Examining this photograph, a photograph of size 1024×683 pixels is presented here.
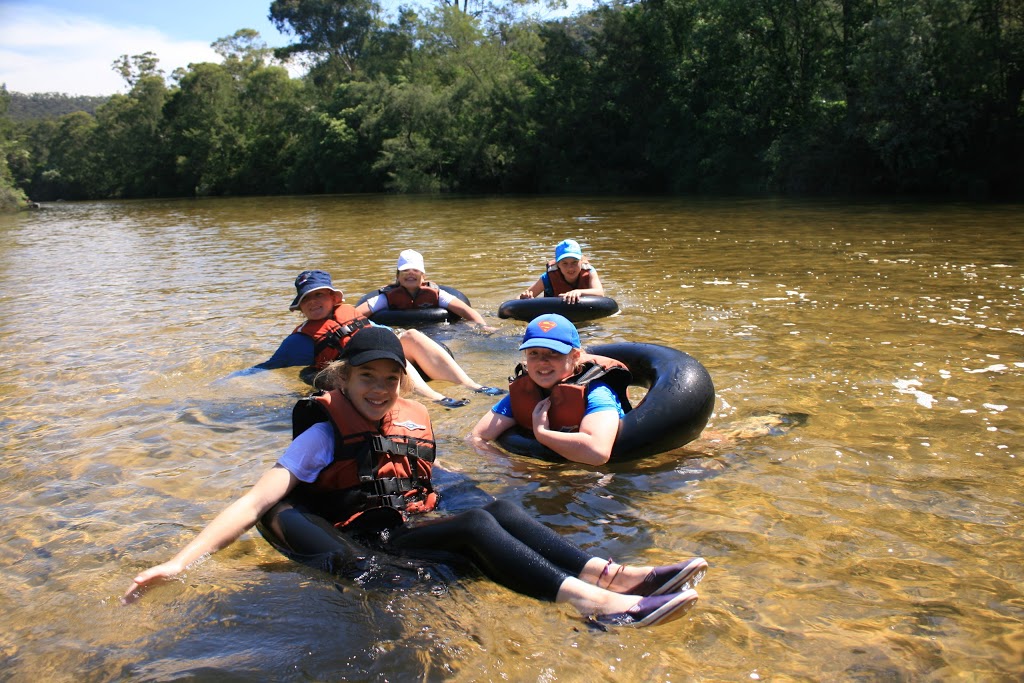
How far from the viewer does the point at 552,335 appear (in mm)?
4395

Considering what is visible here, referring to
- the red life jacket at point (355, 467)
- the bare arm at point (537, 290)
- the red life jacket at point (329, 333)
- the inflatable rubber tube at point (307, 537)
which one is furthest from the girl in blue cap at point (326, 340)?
the inflatable rubber tube at point (307, 537)

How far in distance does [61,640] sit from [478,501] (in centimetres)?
174

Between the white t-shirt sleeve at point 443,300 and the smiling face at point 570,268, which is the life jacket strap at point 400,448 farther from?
the smiling face at point 570,268

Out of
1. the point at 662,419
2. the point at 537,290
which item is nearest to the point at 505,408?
the point at 662,419

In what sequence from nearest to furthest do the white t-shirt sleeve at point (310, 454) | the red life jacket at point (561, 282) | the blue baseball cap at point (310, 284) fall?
the white t-shirt sleeve at point (310, 454) → the blue baseball cap at point (310, 284) → the red life jacket at point (561, 282)

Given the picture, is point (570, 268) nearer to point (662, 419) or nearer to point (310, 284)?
point (310, 284)

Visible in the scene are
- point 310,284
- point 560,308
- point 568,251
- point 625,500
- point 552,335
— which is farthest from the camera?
point 568,251

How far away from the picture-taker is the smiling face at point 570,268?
8695 millimetres

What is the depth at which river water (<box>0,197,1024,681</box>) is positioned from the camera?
295 cm

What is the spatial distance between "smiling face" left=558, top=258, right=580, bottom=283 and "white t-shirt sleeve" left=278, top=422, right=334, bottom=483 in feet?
17.8

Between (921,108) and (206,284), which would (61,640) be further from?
(921,108)

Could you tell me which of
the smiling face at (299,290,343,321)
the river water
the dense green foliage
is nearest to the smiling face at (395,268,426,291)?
the river water

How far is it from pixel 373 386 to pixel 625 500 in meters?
1.48

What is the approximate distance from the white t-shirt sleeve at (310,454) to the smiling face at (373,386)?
18 cm
